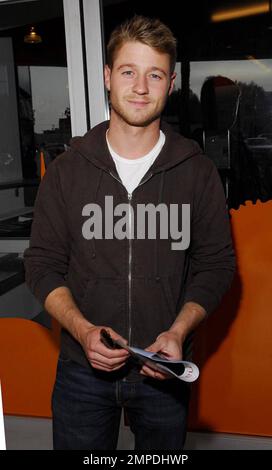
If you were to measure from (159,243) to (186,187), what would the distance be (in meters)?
0.18

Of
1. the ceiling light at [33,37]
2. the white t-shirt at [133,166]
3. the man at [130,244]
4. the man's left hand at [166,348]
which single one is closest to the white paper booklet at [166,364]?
the man's left hand at [166,348]

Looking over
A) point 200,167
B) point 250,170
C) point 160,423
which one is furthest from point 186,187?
point 250,170

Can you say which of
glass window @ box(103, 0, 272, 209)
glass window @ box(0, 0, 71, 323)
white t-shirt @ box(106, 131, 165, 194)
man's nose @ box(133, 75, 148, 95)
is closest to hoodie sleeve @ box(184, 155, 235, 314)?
white t-shirt @ box(106, 131, 165, 194)

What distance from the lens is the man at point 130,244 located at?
1530 millimetres

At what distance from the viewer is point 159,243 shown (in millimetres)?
1577

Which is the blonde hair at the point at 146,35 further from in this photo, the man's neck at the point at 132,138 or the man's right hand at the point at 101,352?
the man's right hand at the point at 101,352

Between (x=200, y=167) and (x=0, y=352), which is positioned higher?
(x=200, y=167)

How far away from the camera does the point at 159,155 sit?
1572 millimetres

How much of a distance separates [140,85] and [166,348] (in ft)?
2.33

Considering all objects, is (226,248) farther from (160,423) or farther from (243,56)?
(243,56)

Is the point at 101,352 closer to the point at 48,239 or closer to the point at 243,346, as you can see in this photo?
the point at 48,239

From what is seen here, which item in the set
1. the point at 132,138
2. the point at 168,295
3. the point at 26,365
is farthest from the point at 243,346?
the point at 132,138

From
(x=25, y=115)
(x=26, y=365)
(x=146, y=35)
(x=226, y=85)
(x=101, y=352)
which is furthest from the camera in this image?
(x=26, y=365)

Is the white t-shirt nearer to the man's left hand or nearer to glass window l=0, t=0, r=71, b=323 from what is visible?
the man's left hand
